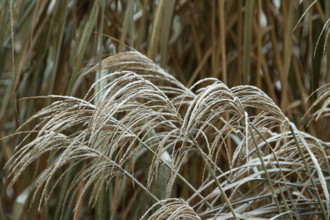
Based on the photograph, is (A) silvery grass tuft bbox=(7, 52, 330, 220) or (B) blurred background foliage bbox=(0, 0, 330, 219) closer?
(A) silvery grass tuft bbox=(7, 52, 330, 220)

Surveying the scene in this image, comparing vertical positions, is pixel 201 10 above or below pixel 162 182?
above

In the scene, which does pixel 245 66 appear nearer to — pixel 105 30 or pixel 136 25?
pixel 105 30

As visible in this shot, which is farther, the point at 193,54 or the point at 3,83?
the point at 3,83

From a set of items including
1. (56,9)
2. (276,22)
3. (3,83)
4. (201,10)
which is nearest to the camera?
(56,9)

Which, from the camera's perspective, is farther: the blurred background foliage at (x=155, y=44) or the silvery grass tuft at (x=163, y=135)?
the blurred background foliage at (x=155, y=44)

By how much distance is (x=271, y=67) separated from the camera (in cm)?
175

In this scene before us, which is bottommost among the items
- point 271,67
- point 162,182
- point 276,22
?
point 162,182

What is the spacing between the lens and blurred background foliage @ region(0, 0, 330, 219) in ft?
3.59

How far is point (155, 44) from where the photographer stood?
1171mm

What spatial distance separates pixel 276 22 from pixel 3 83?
796mm

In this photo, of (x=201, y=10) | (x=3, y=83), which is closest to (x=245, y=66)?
→ (x=201, y=10)

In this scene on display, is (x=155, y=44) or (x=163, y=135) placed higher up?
(x=155, y=44)

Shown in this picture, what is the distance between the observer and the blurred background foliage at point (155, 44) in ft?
3.59

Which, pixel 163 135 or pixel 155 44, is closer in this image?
pixel 163 135
